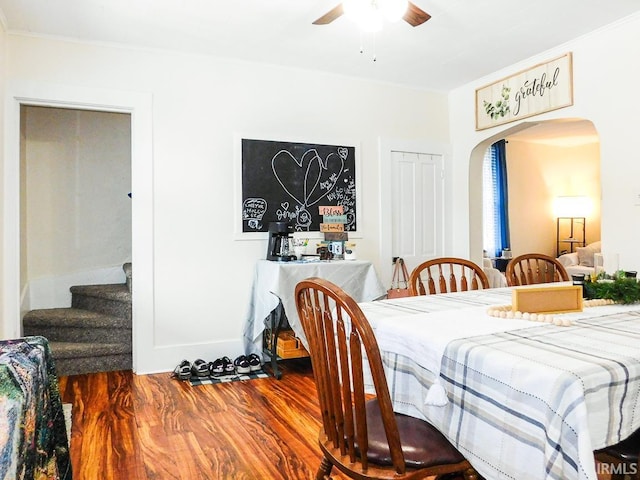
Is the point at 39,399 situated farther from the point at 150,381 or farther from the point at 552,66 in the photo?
the point at 552,66

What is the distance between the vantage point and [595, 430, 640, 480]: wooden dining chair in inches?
49.7

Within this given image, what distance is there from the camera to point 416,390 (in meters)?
1.38

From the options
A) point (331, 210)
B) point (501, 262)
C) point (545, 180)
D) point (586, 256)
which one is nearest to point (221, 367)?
point (331, 210)

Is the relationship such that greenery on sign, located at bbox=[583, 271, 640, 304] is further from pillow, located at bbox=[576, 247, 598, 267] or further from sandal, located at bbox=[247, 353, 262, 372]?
pillow, located at bbox=[576, 247, 598, 267]

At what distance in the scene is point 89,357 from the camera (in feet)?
11.8

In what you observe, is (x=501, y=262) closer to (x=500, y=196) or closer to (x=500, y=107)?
(x=500, y=196)

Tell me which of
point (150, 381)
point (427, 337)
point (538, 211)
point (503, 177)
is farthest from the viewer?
point (538, 211)

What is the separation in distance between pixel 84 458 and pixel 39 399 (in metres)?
1.09

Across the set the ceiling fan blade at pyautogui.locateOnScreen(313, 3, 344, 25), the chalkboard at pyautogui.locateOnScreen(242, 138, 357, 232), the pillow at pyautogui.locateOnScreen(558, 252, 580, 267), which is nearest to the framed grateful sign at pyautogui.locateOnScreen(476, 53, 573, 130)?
the chalkboard at pyautogui.locateOnScreen(242, 138, 357, 232)

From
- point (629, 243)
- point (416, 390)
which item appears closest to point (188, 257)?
point (416, 390)

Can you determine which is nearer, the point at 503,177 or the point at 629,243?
the point at 629,243

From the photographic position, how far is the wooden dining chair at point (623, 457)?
4.14ft

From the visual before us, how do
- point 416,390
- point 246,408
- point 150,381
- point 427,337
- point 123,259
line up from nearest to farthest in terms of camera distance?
point 427,337 < point 416,390 < point 246,408 < point 150,381 < point 123,259

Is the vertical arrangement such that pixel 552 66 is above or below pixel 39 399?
above
